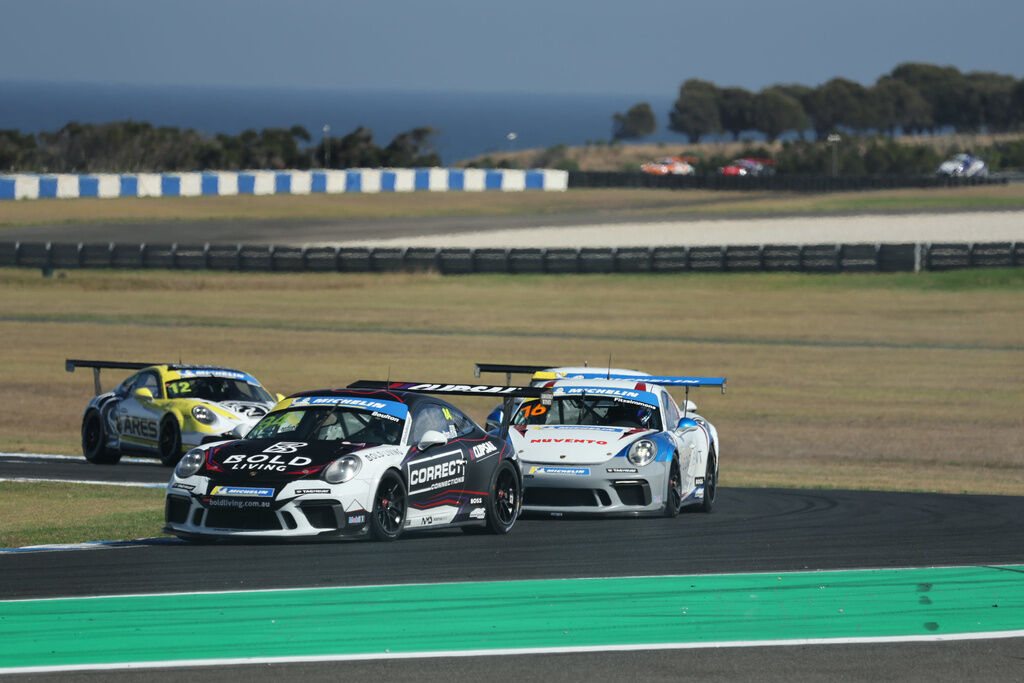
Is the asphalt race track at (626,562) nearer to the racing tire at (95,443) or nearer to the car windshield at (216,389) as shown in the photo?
the car windshield at (216,389)

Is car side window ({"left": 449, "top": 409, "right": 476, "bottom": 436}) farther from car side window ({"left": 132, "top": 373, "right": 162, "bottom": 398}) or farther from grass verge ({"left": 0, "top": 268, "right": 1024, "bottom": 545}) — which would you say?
car side window ({"left": 132, "top": 373, "right": 162, "bottom": 398})

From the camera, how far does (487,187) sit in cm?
9712

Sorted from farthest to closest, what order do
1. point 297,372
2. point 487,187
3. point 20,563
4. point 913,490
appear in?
point 487,187 → point 297,372 → point 913,490 → point 20,563

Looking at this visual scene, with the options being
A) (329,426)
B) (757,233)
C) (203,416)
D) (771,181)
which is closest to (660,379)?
(329,426)

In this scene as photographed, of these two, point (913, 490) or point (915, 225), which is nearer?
point (913, 490)

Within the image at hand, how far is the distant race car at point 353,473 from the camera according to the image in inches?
457

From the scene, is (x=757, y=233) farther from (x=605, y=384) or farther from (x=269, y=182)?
(x=605, y=384)

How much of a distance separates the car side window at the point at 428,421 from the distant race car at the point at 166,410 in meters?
5.97

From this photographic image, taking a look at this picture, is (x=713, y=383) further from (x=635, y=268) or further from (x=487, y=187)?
(x=487, y=187)

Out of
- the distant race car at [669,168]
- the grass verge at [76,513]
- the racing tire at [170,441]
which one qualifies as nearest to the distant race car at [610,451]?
the grass verge at [76,513]

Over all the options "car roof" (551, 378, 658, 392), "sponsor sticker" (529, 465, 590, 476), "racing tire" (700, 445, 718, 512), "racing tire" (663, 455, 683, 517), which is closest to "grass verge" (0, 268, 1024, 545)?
"sponsor sticker" (529, 465, 590, 476)

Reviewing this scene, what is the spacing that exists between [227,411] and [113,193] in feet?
207

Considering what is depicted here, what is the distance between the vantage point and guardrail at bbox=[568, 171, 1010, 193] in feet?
304

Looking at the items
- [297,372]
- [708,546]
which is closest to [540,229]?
[297,372]
